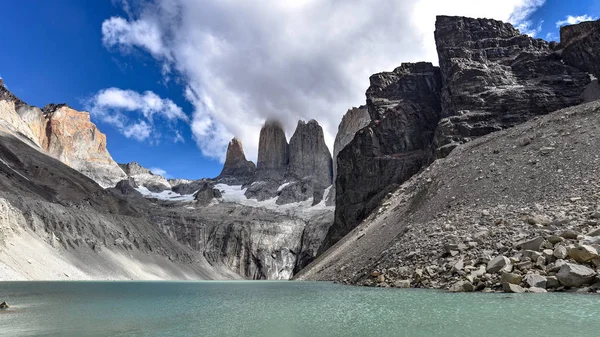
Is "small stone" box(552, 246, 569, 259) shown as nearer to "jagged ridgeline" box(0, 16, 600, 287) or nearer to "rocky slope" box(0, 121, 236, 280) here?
"jagged ridgeline" box(0, 16, 600, 287)

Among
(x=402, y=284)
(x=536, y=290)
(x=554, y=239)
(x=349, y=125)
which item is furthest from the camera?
(x=349, y=125)

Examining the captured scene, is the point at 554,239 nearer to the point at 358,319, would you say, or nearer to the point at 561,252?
the point at 561,252

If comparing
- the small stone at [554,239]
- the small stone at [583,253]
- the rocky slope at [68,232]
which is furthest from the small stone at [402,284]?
the rocky slope at [68,232]

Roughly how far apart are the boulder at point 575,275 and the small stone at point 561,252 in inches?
39.6

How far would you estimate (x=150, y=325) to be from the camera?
1540 cm

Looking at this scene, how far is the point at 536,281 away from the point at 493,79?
64679 mm

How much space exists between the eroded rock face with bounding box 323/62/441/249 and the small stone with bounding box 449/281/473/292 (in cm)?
5154

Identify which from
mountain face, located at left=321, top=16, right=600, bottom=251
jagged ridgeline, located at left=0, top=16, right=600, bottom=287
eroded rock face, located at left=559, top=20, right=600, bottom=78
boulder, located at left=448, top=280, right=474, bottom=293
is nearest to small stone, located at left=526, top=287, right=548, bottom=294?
boulder, located at left=448, top=280, right=474, bottom=293

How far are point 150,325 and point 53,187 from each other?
102 m

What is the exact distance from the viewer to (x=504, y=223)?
1049 inches

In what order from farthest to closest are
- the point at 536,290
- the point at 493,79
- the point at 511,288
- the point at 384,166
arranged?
the point at 384,166 < the point at 493,79 < the point at 511,288 < the point at 536,290

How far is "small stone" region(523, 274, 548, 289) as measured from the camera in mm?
17844

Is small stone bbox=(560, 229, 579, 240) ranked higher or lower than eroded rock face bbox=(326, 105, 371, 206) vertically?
lower

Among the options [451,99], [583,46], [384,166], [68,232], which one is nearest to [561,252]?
Answer: [451,99]
